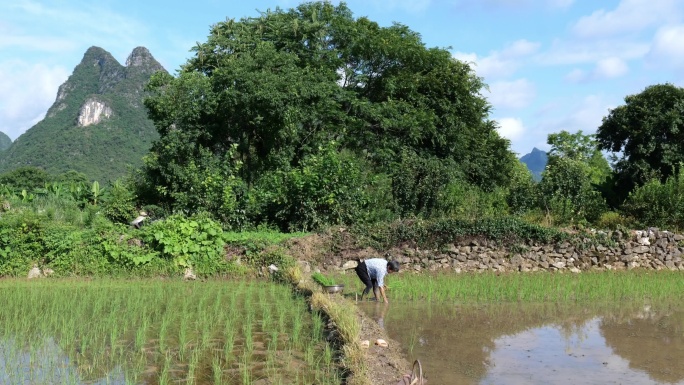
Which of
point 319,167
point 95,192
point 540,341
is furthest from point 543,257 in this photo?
point 95,192

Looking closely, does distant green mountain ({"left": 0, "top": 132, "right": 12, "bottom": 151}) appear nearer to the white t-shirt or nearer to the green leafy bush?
the green leafy bush

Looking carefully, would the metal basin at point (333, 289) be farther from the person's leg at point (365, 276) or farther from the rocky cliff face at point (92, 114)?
the rocky cliff face at point (92, 114)

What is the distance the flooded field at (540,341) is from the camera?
18.0 ft

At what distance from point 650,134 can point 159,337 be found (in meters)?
23.7

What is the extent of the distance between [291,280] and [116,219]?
907cm

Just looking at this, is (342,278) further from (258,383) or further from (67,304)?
(258,383)

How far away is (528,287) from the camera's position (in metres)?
10.9

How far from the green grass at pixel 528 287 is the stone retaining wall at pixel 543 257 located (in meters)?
0.73

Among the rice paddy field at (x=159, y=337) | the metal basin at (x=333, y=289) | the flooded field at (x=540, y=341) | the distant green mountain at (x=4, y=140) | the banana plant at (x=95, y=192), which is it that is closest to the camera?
the rice paddy field at (x=159, y=337)

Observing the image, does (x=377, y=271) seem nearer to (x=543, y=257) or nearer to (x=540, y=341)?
(x=540, y=341)

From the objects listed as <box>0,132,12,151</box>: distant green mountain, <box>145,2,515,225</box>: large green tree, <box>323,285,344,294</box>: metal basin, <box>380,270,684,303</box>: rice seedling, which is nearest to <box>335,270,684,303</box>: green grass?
<box>380,270,684,303</box>: rice seedling

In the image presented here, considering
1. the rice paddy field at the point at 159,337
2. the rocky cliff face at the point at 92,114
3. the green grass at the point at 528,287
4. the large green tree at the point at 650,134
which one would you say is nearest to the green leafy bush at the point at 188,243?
the rice paddy field at the point at 159,337

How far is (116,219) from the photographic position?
1783 centimetres

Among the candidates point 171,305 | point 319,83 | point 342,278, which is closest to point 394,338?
point 171,305
